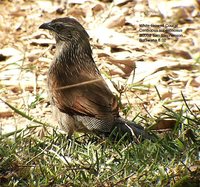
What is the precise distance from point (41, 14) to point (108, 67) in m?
2.04

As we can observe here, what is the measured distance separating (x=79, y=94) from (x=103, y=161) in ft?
3.58

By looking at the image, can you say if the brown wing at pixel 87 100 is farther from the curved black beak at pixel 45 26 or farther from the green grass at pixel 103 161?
the curved black beak at pixel 45 26

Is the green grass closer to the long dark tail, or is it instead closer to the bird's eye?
the long dark tail

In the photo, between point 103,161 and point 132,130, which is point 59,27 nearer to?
point 132,130

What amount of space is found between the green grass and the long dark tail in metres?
0.11

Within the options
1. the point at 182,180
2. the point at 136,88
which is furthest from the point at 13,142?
the point at 136,88

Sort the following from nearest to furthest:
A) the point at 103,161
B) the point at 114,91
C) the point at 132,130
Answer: the point at 103,161, the point at 132,130, the point at 114,91

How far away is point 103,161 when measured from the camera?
541cm

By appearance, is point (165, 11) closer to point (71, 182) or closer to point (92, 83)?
point (92, 83)

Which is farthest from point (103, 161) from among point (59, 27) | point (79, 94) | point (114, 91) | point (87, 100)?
point (59, 27)

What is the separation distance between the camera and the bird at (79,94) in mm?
6172

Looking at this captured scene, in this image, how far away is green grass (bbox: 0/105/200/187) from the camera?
5.01m

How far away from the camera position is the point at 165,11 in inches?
337

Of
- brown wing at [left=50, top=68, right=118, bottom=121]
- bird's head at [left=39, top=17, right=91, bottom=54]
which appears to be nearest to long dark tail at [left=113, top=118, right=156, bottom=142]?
brown wing at [left=50, top=68, right=118, bottom=121]
